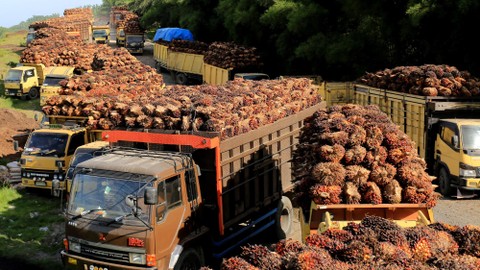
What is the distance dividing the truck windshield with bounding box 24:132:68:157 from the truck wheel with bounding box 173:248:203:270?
7.46m

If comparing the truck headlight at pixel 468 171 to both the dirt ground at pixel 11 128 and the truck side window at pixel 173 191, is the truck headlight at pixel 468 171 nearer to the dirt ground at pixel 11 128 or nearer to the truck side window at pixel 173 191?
the truck side window at pixel 173 191

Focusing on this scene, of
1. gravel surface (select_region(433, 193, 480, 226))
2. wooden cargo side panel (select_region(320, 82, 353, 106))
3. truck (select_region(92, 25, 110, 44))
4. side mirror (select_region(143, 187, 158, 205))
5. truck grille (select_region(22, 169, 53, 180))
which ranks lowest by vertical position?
gravel surface (select_region(433, 193, 480, 226))

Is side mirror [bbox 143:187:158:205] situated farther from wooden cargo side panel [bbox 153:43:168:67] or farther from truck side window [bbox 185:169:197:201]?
Result: wooden cargo side panel [bbox 153:43:168:67]

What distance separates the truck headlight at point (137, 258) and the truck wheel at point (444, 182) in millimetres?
10215

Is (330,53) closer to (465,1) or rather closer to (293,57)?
(293,57)

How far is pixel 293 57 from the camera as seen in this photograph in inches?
1340

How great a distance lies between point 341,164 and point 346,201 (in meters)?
0.72

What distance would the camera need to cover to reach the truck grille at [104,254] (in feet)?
28.1

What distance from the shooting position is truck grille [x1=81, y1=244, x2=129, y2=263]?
8.55m

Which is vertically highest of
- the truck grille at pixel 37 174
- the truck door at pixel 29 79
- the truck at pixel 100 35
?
the truck at pixel 100 35

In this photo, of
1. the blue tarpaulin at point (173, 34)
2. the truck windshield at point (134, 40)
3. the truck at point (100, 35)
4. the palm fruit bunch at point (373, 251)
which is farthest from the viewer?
the truck at point (100, 35)

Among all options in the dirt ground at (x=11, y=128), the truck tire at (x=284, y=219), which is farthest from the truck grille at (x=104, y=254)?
the dirt ground at (x=11, y=128)

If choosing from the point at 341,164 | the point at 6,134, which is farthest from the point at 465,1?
the point at 6,134

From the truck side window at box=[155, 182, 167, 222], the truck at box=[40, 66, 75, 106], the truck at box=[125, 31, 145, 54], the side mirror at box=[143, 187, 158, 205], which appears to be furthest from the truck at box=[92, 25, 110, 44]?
the side mirror at box=[143, 187, 158, 205]
